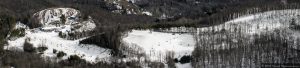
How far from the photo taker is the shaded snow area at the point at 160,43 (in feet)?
299

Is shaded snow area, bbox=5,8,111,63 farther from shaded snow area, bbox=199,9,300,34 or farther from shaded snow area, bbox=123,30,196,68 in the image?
shaded snow area, bbox=199,9,300,34

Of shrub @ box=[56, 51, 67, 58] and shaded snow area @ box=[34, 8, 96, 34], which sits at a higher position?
shaded snow area @ box=[34, 8, 96, 34]

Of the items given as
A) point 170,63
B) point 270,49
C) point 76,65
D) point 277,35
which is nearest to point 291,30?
point 277,35

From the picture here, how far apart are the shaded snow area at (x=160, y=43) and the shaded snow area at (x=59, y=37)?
25.0 feet

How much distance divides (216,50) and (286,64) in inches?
496

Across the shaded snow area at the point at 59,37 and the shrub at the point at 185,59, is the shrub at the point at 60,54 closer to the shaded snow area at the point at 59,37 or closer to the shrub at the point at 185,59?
the shaded snow area at the point at 59,37

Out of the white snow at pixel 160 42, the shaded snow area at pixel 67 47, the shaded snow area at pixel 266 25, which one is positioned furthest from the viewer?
the shaded snow area at pixel 266 25

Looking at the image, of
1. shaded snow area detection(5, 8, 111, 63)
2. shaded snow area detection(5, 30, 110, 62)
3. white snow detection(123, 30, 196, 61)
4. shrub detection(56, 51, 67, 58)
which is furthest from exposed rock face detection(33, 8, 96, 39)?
shrub detection(56, 51, 67, 58)

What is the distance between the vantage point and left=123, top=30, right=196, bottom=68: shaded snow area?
9112cm

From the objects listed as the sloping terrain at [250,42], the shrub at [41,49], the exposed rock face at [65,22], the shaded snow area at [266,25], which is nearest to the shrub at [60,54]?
the shrub at [41,49]

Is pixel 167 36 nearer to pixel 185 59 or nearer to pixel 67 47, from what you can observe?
pixel 185 59

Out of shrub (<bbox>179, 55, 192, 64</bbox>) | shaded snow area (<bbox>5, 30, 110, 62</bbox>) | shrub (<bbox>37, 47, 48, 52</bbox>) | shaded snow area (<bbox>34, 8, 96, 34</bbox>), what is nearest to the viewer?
shrub (<bbox>179, 55, 192, 64</bbox>)

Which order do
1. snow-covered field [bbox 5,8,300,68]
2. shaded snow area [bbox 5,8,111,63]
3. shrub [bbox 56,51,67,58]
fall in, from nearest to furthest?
1. shrub [bbox 56,51,67,58]
2. shaded snow area [bbox 5,8,111,63]
3. snow-covered field [bbox 5,8,300,68]

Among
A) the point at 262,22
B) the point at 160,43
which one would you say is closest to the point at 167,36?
the point at 160,43
